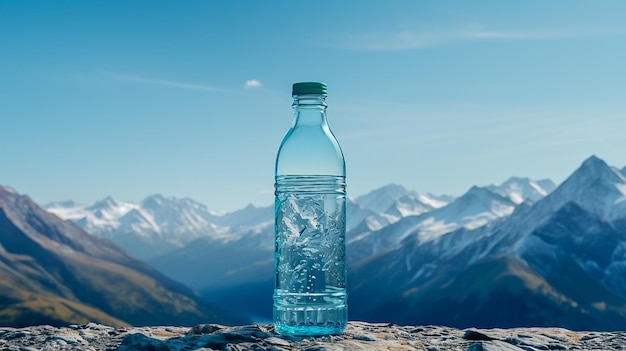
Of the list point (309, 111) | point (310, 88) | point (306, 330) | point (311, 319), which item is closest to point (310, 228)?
point (311, 319)

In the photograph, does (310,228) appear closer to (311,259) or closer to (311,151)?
(311,259)

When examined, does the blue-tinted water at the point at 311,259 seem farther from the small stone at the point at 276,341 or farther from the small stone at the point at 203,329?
the small stone at the point at 276,341

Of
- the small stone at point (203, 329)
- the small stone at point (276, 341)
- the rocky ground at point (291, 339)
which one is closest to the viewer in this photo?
the rocky ground at point (291, 339)

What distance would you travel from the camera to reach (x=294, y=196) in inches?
448

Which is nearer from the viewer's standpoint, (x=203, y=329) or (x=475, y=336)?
(x=475, y=336)

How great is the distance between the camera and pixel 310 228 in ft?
36.6

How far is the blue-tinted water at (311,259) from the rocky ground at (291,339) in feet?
1.43

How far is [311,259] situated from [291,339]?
4.94 ft

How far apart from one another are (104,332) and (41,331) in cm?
95

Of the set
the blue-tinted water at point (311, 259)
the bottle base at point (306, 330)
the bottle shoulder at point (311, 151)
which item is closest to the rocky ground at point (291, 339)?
the bottle base at point (306, 330)

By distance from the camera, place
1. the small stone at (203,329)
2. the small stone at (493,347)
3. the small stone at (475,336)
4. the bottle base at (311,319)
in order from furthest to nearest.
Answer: the bottle base at (311,319) < the small stone at (203,329) < the small stone at (475,336) < the small stone at (493,347)

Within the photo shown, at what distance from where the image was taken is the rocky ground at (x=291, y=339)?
903 cm

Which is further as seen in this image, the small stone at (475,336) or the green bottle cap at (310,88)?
the green bottle cap at (310,88)

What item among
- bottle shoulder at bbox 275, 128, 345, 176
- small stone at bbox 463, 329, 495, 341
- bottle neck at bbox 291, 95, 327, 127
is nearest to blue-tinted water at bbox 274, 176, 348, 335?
bottle shoulder at bbox 275, 128, 345, 176
